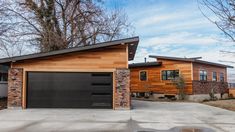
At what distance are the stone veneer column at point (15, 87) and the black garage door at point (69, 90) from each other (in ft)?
1.31

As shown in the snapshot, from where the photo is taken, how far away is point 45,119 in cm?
1086

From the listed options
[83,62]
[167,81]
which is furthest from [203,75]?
[83,62]

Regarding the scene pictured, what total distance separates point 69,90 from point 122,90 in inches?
104

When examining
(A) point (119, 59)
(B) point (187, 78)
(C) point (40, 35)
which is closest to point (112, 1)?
(C) point (40, 35)

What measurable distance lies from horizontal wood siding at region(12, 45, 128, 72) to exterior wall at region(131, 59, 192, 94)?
32.6 feet

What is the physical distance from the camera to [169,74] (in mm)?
24359

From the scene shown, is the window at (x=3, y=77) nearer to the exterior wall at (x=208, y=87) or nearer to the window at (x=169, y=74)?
the window at (x=169, y=74)

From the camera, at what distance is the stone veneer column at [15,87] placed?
1444cm

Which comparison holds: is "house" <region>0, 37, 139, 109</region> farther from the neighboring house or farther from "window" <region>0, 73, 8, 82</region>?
"window" <region>0, 73, 8, 82</region>

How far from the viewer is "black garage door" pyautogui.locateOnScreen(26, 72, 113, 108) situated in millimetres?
14688

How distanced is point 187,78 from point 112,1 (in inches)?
369

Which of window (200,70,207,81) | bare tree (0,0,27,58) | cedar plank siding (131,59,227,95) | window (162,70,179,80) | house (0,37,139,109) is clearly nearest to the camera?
house (0,37,139,109)

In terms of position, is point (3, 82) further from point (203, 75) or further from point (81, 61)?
point (203, 75)

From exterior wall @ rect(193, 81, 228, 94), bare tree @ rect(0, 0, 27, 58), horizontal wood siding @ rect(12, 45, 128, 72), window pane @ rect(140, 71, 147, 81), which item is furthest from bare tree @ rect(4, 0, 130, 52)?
exterior wall @ rect(193, 81, 228, 94)
